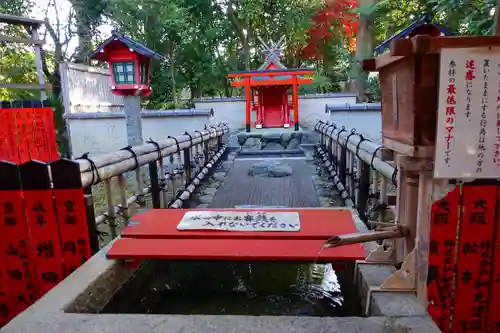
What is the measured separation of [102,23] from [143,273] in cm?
1659

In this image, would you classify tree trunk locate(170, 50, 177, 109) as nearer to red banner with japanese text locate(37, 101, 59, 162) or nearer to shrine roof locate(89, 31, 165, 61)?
red banner with japanese text locate(37, 101, 59, 162)

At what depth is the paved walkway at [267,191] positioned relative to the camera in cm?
580

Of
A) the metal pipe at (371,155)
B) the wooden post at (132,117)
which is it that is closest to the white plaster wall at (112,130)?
the wooden post at (132,117)

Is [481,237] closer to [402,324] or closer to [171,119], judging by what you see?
[402,324]

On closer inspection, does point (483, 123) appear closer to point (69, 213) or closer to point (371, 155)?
point (371, 155)

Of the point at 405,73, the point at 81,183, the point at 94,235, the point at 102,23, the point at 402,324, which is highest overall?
the point at 102,23

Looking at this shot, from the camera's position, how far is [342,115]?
11891 millimetres

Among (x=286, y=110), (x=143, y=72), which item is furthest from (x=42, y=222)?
(x=286, y=110)

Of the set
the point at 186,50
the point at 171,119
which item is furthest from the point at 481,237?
the point at 186,50

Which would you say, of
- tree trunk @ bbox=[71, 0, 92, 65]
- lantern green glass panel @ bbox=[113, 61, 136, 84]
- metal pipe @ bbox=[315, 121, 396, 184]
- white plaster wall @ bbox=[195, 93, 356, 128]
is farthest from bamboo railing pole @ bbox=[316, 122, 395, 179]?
tree trunk @ bbox=[71, 0, 92, 65]

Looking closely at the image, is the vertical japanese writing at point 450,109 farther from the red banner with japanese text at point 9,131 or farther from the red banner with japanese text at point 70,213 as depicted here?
the red banner with japanese text at point 9,131

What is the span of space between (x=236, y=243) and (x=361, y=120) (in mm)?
10162

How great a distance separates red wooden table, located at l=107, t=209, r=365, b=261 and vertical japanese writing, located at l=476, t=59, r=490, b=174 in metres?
1.11

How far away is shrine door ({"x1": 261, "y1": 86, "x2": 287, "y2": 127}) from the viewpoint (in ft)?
50.6
